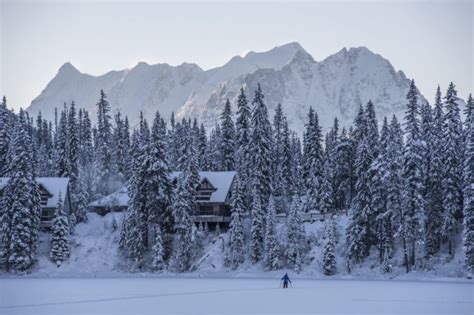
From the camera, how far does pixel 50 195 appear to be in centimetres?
7950

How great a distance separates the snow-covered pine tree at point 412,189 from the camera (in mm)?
62344

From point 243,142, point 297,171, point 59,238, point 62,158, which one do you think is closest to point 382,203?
point 243,142

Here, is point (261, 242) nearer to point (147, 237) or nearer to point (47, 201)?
point (147, 237)

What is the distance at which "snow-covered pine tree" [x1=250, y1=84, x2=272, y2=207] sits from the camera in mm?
73438

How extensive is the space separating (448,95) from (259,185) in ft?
74.9

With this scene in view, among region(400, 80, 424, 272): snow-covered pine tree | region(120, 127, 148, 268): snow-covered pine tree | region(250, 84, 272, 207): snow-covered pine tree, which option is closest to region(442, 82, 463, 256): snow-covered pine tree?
region(400, 80, 424, 272): snow-covered pine tree

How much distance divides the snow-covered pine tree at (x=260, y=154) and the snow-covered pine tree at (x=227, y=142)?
880 centimetres

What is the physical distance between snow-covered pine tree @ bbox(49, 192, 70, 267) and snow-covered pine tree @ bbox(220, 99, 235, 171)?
23.4 meters

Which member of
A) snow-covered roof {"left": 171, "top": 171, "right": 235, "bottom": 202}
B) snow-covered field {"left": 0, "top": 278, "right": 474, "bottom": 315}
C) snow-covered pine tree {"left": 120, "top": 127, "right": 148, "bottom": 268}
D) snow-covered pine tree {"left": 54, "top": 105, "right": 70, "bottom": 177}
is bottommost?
snow-covered field {"left": 0, "top": 278, "right": 474, "bottom": 315}

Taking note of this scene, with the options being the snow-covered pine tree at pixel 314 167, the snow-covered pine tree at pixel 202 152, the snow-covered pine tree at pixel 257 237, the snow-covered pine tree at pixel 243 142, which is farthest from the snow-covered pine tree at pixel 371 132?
the snow-covered pine tree at pixel 202 152

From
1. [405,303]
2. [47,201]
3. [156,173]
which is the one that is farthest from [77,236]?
[405,303]

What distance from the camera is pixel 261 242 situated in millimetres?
69062

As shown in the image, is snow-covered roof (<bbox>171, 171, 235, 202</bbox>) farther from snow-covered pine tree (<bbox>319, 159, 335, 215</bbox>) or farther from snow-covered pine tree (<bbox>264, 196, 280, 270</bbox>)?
snow-covered pine tree (<bbox>264, 196, 280, 270</bbox>)

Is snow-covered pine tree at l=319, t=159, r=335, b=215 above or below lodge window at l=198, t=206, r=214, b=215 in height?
above
